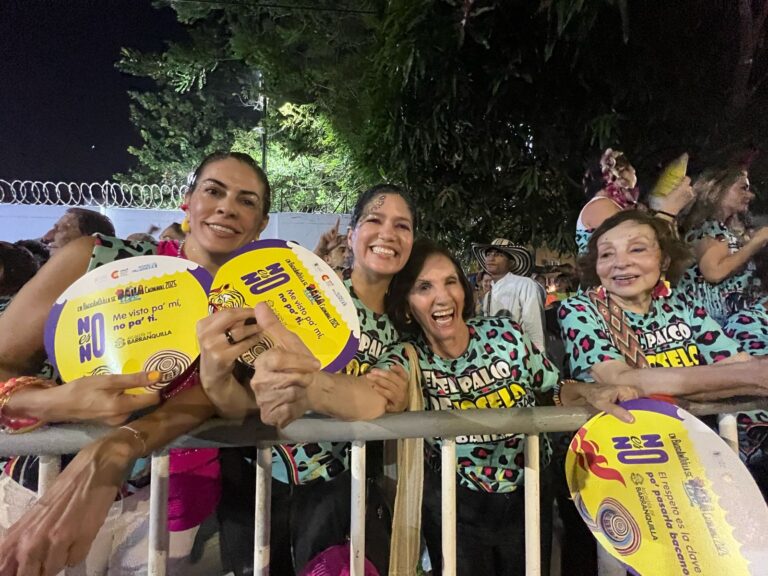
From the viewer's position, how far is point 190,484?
1326 millimetres

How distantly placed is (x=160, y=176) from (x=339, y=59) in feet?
35.0

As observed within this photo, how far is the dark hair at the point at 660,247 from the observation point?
168 cm

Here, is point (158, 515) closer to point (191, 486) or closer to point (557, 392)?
point (191, 486)

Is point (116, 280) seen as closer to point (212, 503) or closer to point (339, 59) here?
point (212, 503)

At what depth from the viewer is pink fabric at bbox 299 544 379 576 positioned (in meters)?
1.29

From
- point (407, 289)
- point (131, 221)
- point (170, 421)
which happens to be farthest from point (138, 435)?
point (131, 221)

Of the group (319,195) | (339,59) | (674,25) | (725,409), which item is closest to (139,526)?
(725,409)

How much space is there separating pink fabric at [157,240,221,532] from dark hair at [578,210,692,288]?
1435 mm

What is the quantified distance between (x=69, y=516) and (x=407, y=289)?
3.49ft

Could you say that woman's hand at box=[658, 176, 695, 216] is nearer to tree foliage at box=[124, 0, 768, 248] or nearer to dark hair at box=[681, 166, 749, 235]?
dark hair at box=[681, 166, 749, 235]

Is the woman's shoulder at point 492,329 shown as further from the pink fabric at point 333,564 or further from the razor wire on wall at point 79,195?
the razor wire on wall at point 79,195

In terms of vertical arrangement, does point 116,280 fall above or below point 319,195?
below

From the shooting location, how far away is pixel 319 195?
39.2 feet

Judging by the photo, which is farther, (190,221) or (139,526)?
(190,221)
